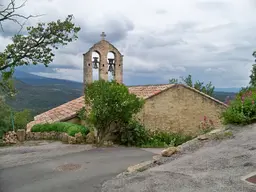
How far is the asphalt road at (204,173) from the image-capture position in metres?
6.56

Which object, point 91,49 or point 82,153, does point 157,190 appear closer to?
point 82,153

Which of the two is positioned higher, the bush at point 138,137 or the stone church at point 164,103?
the stone church at point 164,103

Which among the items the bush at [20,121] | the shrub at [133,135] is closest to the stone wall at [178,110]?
the shrub at [133,135]

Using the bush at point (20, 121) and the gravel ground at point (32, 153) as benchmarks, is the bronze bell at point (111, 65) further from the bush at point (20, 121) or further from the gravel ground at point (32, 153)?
the bush at point (20, 121)

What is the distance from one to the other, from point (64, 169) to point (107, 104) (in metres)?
5.25

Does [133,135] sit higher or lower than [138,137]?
higher

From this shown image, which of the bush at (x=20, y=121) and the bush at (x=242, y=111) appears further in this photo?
the bush at (x=20, y=121)

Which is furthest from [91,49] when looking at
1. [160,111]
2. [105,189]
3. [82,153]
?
[105,189]

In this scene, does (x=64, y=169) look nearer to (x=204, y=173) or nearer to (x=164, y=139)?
(x=204, y=173)

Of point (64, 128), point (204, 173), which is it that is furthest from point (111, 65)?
point (204, 173)

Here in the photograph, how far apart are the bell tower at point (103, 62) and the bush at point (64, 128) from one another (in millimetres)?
3507

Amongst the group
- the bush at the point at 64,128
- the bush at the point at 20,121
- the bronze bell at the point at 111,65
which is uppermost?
the bronze bell at the point at 111,65

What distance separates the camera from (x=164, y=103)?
735 inches

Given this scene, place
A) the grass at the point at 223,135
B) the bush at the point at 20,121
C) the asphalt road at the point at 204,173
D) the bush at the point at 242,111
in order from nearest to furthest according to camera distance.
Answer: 1. the asphalt road at the point at 204,173
2. the grass at the point at 223,135
3. the bush at the point at 242,111
4. the bush at the point at 20,121
